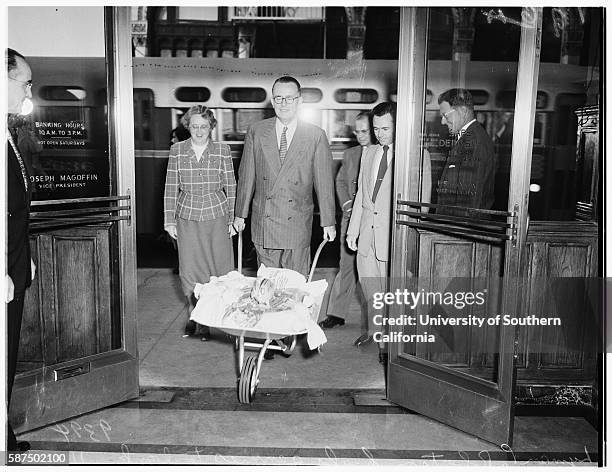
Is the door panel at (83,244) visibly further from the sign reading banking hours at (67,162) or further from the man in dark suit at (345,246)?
the man in dark suit at (345,246)

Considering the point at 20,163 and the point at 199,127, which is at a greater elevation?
the point at 199,127

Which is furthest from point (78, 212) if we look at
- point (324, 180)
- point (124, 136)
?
point (324, 180)

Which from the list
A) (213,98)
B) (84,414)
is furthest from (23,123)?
(213,98)

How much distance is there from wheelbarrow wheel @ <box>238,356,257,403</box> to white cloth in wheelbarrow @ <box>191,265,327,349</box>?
0.32m

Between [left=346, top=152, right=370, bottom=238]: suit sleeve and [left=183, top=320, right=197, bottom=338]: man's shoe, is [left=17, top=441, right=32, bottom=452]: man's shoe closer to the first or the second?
[left=183, top=320, right=197, bottom=338]: man's shoe

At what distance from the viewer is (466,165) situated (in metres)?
3.45

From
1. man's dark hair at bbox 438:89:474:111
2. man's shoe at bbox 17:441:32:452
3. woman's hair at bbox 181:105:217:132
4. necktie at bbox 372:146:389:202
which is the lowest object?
man's shoe at bbox 17:441:32:452

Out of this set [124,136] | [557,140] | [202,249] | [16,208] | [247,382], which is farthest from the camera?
[557,140]

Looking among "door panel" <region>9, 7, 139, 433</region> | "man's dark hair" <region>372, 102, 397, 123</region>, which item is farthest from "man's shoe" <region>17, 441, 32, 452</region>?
"man's dark hair" <region>372, 102, 397, 123</region>

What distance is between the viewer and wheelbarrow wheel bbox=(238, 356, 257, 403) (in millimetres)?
3033

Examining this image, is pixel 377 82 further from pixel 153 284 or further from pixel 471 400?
pixel 471 400

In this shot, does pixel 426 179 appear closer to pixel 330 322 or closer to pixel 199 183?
pixel 199 183

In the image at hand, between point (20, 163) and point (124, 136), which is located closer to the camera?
point (20, 163)

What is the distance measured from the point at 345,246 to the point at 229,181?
995 mm
